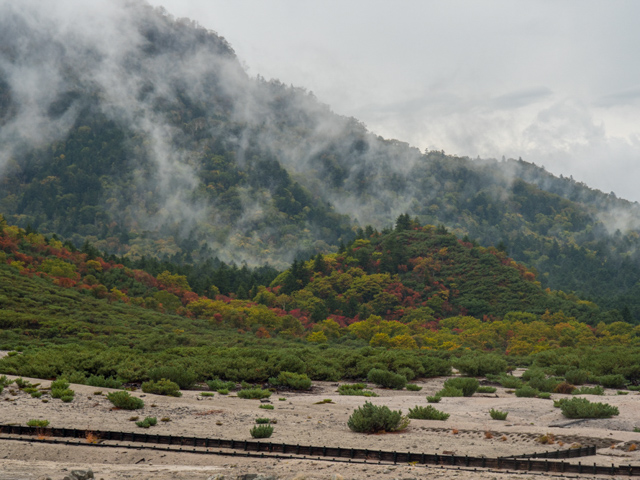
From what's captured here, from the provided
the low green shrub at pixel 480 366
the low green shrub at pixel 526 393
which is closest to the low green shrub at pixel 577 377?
the low green shrub at pixel 480 366

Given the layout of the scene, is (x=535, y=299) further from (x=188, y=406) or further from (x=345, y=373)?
(x=188, y=406)

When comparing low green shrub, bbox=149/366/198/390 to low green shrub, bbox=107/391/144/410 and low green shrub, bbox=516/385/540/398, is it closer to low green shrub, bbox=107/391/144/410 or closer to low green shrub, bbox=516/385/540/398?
low green shrub, bbox=107/391/144/410

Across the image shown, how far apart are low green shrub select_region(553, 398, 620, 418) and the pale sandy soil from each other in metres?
0.34

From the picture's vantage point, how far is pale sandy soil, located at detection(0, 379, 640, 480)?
1342 cm

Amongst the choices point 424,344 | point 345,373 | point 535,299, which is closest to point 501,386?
point 345,373

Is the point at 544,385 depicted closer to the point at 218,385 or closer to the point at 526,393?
the point at 526,393

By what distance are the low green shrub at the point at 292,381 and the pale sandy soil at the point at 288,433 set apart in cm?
484

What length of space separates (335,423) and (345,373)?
17645 millimetres

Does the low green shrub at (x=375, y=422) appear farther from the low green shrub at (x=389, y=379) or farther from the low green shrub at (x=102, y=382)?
the low green shrub at (x=389, y=379)

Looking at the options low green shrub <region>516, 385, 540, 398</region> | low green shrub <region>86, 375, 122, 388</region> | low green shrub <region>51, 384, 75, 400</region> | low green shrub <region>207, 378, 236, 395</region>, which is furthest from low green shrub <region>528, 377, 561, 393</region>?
low green shrub <region>51, 384, 75, 400</region>

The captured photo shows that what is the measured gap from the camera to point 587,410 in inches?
821

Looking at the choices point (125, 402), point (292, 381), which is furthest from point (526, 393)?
point (125, 402)

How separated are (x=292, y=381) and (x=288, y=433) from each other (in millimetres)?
12880

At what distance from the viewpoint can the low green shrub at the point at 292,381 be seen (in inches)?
1214
